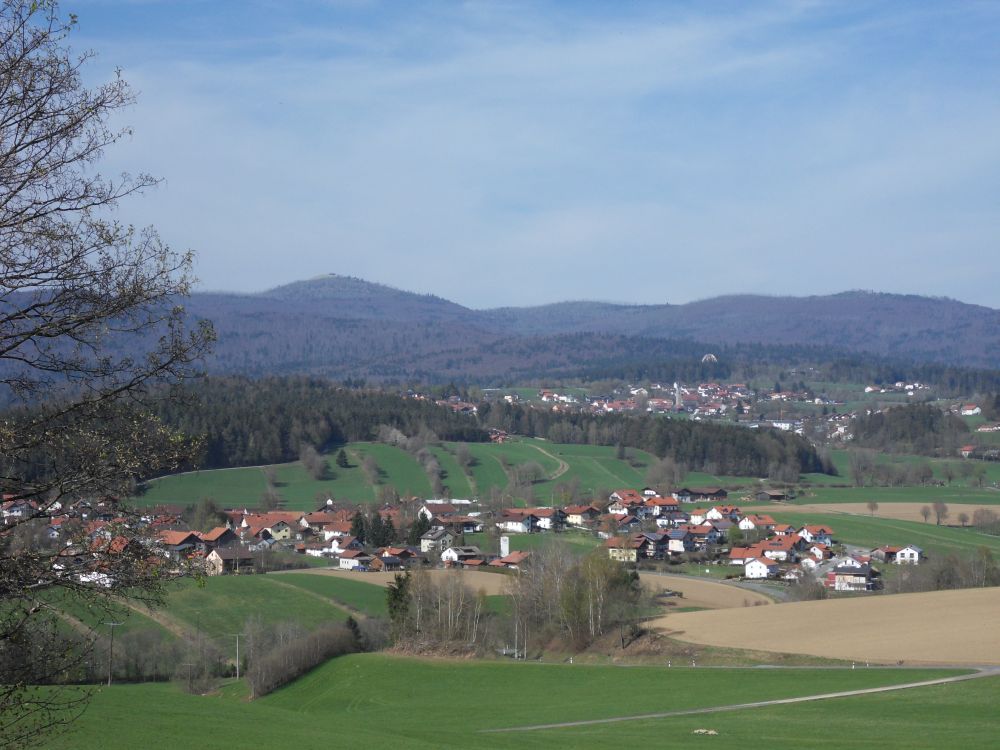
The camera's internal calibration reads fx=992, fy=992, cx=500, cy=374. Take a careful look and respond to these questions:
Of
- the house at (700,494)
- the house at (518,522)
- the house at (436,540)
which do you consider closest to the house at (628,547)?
the house at (518,522)

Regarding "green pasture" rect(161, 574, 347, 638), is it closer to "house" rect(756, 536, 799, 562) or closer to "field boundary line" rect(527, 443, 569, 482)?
"house" rect(756, 536, 799, 562)

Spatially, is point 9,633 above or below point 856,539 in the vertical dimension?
above

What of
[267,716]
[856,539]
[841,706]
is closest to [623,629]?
[841,706]

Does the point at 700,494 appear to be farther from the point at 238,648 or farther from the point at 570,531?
the point at 238,648

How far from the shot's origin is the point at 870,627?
115 ft

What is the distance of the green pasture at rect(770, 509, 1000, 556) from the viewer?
5916 cm

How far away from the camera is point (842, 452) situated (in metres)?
116

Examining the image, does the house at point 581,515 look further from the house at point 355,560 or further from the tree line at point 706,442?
the tree line at point 706,442

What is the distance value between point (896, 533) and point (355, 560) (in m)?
34.9

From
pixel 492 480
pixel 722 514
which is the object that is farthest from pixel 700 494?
pixel 492 480

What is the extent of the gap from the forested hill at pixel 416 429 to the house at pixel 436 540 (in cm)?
2562

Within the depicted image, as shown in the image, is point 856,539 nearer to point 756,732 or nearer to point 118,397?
point 756,732

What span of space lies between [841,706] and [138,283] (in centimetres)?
2054

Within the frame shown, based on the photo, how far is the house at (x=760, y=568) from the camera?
57656mm
